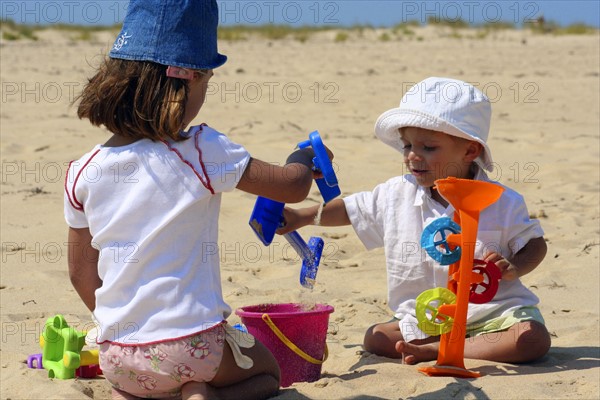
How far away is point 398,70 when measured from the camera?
41.5 ft

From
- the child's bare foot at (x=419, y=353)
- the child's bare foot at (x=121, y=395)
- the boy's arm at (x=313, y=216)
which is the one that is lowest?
Result: the child's bare foot at (x=419, y=353)

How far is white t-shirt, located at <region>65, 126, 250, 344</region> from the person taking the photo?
2217 millimetres

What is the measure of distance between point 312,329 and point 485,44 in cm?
1628

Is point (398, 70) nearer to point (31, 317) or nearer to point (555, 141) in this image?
point (555, 141)

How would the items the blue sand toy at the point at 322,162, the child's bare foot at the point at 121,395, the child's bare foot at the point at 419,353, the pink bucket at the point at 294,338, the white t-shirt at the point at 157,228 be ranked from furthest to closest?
the child's bare foot at the point at 419,353 → the pink bucket at the point at 294,338 → the blue sand toy at the point at 322,162 → the child's bare foot at the point at 121,395 → the white t-shirt at the point at 157,228

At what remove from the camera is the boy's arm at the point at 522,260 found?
2.77 m

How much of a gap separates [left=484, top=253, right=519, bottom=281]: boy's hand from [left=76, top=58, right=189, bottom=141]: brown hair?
3.57 ft

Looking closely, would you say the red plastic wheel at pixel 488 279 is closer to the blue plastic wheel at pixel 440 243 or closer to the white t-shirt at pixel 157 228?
the blue plastic wheel at pixel 440 243

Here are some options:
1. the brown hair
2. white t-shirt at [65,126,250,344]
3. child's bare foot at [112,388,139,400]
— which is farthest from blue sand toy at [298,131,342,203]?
child's bare foot at [112,388,139,400]

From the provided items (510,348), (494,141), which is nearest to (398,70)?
(494,141)

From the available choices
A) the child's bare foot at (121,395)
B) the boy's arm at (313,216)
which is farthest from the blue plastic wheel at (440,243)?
the child's bare foot at (121,395)

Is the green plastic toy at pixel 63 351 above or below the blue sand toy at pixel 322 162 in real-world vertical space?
below

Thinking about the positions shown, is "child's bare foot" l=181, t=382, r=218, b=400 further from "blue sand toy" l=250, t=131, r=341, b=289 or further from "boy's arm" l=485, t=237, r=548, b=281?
"boy's arm" l=485, t=237, r=548, b=281

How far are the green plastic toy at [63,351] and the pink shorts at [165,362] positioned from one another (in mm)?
311
